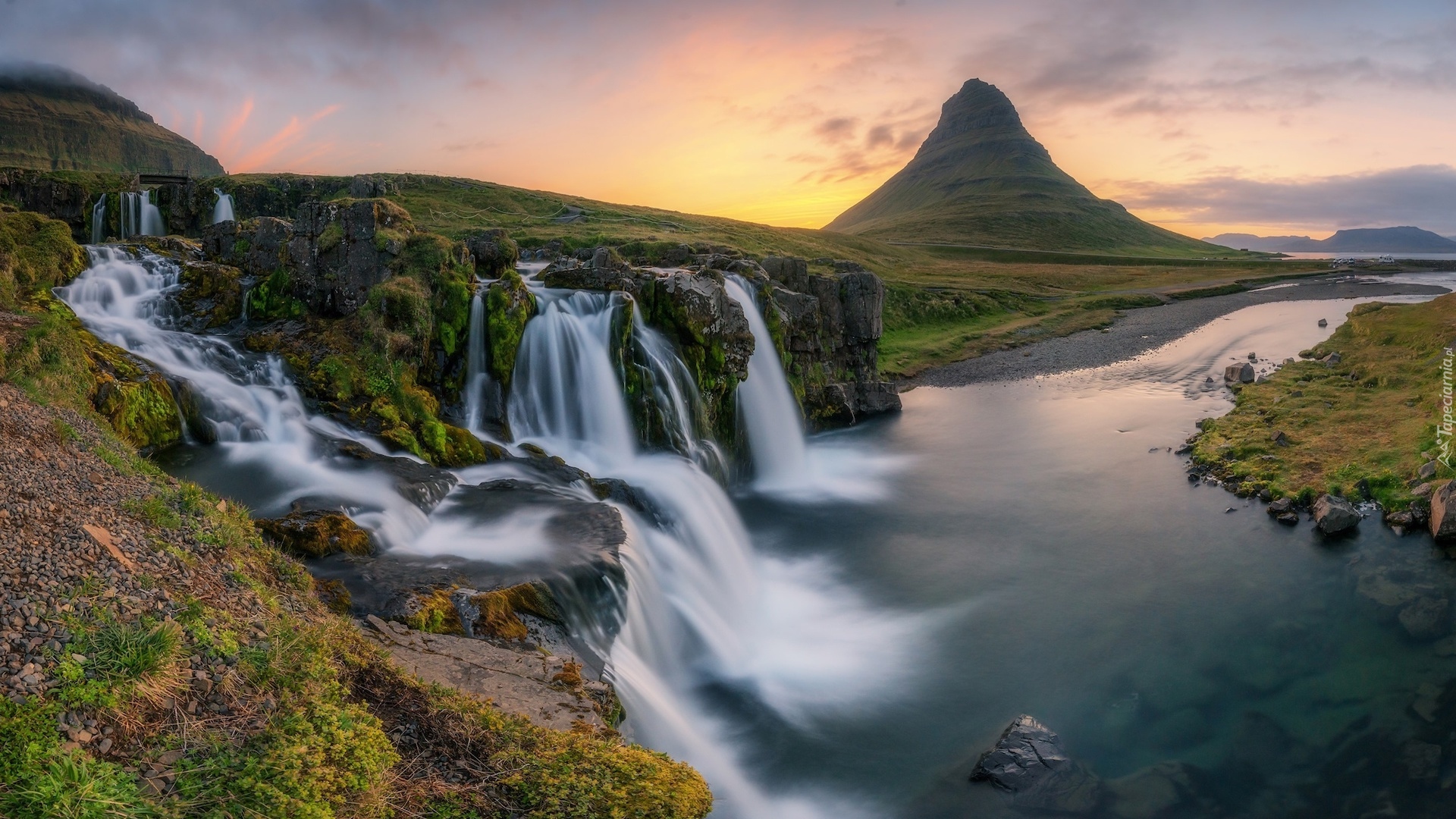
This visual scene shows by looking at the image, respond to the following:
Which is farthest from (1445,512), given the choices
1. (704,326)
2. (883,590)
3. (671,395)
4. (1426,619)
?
(704,326)

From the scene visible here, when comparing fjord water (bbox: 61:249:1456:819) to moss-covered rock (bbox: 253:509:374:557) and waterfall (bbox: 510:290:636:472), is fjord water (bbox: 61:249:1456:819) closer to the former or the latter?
waterfall (bbox: 510:290:636:472)

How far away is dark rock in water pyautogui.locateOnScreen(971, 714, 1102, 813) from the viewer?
12688 mm

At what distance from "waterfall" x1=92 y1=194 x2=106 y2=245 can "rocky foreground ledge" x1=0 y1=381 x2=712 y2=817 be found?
47.0m

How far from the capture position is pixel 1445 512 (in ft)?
65.4

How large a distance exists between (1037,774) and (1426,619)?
11.8m

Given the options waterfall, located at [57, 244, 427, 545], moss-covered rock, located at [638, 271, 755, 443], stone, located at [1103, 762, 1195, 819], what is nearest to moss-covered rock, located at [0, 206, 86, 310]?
waterfall, located at [57, 244, 427, 545]

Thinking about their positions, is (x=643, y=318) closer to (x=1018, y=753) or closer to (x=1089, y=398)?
(x=1018, y=753)

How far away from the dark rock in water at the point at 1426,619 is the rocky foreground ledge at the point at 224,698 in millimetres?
18033

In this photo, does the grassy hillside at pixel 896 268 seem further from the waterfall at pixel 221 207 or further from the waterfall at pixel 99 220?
the waterfall at pixel 99 220

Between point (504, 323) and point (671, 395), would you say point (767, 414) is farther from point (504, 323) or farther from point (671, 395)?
point (504, 323)

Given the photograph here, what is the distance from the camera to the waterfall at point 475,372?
80.1ft

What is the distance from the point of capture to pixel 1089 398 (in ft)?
144

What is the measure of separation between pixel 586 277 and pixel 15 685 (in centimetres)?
2532

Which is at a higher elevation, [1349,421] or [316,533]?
[1349,421]
